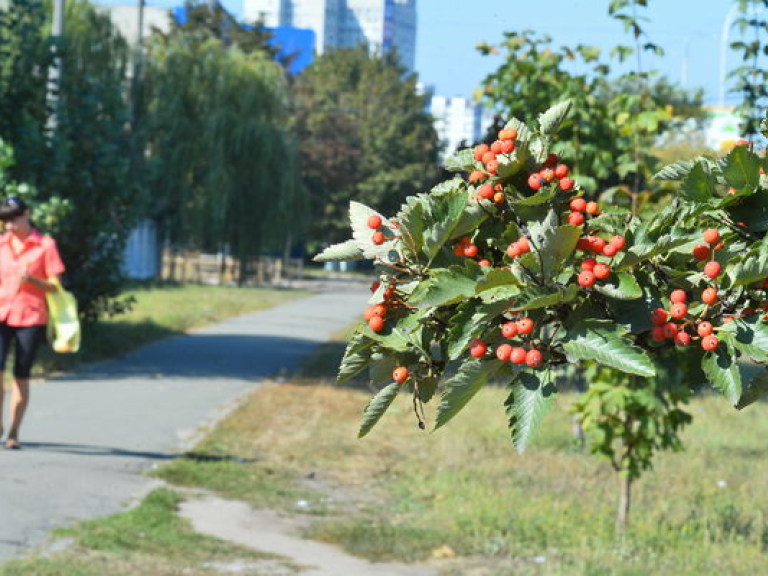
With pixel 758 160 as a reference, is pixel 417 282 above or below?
below

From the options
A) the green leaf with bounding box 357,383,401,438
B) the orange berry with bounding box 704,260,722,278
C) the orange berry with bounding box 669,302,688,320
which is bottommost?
the green leaf with bounding box 357,383,401,438

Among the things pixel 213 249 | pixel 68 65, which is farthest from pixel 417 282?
pixel 213 249

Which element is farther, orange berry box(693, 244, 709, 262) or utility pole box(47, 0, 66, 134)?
utility pole box(47, 0, 66, 134)

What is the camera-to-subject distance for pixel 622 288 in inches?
119

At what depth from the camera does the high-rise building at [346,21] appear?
235 ft

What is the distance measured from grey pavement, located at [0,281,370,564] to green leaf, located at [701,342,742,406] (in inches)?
195

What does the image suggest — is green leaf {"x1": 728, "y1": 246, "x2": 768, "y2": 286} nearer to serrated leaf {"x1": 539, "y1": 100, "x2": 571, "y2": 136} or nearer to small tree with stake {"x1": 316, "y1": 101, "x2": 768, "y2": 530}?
small tree with stake {"x1": 316, "y1": 101, "x2": 768, "y2": 530}

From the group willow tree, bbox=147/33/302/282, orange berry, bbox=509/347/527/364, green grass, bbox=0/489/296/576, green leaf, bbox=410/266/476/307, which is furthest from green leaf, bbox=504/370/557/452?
willow tree, bbox=147/33/302/282

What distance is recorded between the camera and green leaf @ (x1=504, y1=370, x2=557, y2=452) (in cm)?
304

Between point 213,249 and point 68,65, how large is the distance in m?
24.3

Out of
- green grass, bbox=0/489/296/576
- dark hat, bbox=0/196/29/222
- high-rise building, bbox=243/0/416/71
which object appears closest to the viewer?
green grass, bbox=0/489/296/576

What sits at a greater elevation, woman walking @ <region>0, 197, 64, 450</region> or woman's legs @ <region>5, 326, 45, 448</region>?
woman walking @ <region>0, 197, 64, 450</region>

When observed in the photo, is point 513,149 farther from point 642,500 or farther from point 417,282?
point 642,500

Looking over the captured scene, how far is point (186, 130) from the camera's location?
39.9m
